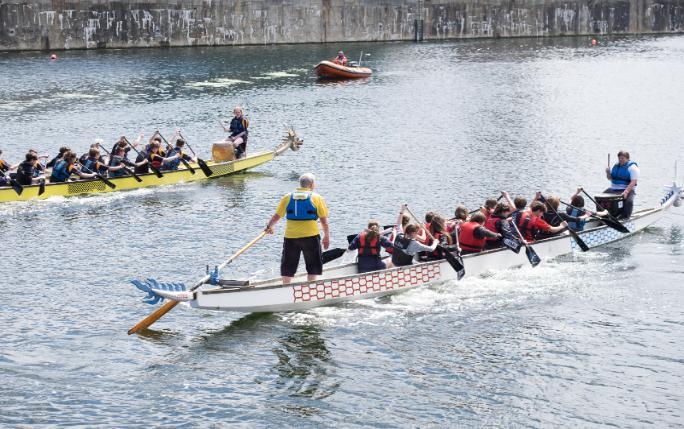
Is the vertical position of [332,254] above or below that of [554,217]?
below

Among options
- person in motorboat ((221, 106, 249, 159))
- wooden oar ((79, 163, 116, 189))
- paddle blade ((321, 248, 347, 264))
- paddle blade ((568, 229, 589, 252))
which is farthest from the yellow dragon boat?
paddle blade ((568, 229, 589, 252))

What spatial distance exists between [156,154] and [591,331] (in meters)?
19.0

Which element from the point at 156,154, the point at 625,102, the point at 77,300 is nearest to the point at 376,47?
the point at 625,102

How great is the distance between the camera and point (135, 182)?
3397 centimetres

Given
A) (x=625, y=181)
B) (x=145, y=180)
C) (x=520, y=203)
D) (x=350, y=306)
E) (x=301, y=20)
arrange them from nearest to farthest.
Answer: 1. (x=350, y=306)
2. (x=520, y=203)
3. (x=625, y=181)
4. (x=145, y=180)
5. (x=301, y=20)

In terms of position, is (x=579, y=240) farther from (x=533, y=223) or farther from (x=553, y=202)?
(x=533, y=223)

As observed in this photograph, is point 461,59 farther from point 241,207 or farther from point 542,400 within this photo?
point 542,400

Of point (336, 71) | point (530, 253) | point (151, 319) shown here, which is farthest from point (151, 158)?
point (336, 71)

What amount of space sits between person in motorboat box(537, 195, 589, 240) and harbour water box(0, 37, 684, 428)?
1046 mm

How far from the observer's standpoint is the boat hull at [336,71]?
69.1m

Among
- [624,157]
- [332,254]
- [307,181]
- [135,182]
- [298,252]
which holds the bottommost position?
[332,254]

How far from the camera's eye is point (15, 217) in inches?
1195

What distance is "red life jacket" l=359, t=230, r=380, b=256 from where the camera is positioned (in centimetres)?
2161

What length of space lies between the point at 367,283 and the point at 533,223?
541 cm
